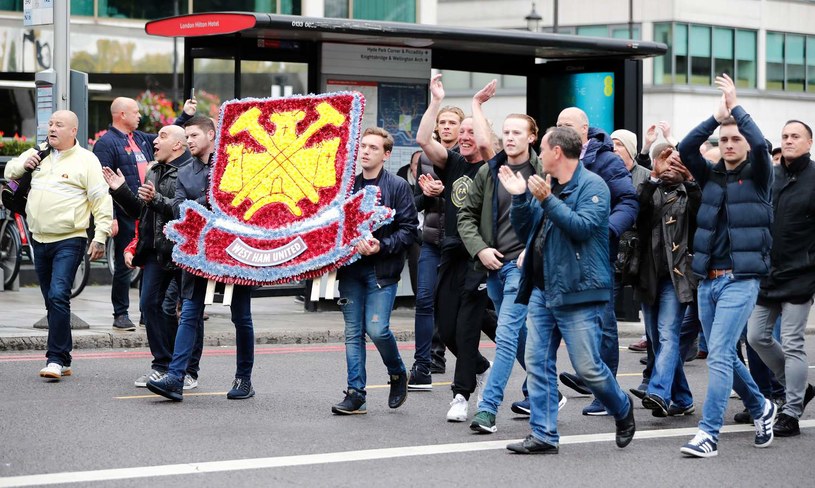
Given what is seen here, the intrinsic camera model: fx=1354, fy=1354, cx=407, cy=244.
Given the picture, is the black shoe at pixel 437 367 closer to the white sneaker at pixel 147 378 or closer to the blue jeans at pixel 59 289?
the white sneaker at pixel 147 378

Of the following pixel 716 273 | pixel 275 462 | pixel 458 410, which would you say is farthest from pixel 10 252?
pixel 716 273

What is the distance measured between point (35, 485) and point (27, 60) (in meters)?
24.9

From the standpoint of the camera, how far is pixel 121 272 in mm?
12805

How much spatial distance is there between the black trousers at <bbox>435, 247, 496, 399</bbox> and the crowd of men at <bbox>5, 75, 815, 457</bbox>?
0.01m

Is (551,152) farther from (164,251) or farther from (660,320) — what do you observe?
(164,251)

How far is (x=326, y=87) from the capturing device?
48.7 ft

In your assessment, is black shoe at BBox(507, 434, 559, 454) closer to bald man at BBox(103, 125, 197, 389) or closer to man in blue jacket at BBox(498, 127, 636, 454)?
man in blue jacket at BBox(498, 127, 636, 454)

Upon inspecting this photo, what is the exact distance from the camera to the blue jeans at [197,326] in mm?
9059

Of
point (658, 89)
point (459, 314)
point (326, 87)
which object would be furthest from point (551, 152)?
point (658, 89)

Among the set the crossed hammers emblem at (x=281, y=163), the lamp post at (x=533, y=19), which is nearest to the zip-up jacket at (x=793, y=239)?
the crossed hammers emblem at (x=281, y=163)

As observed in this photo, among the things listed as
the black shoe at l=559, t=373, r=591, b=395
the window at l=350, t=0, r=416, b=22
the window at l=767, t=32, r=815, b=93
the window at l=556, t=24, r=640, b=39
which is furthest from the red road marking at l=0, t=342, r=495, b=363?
the window at l=767, t=32, r=815, b=93

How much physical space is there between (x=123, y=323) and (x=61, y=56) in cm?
263

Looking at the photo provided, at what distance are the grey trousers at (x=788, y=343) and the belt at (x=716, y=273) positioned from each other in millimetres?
704

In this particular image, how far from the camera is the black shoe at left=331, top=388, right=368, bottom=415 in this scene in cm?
865
